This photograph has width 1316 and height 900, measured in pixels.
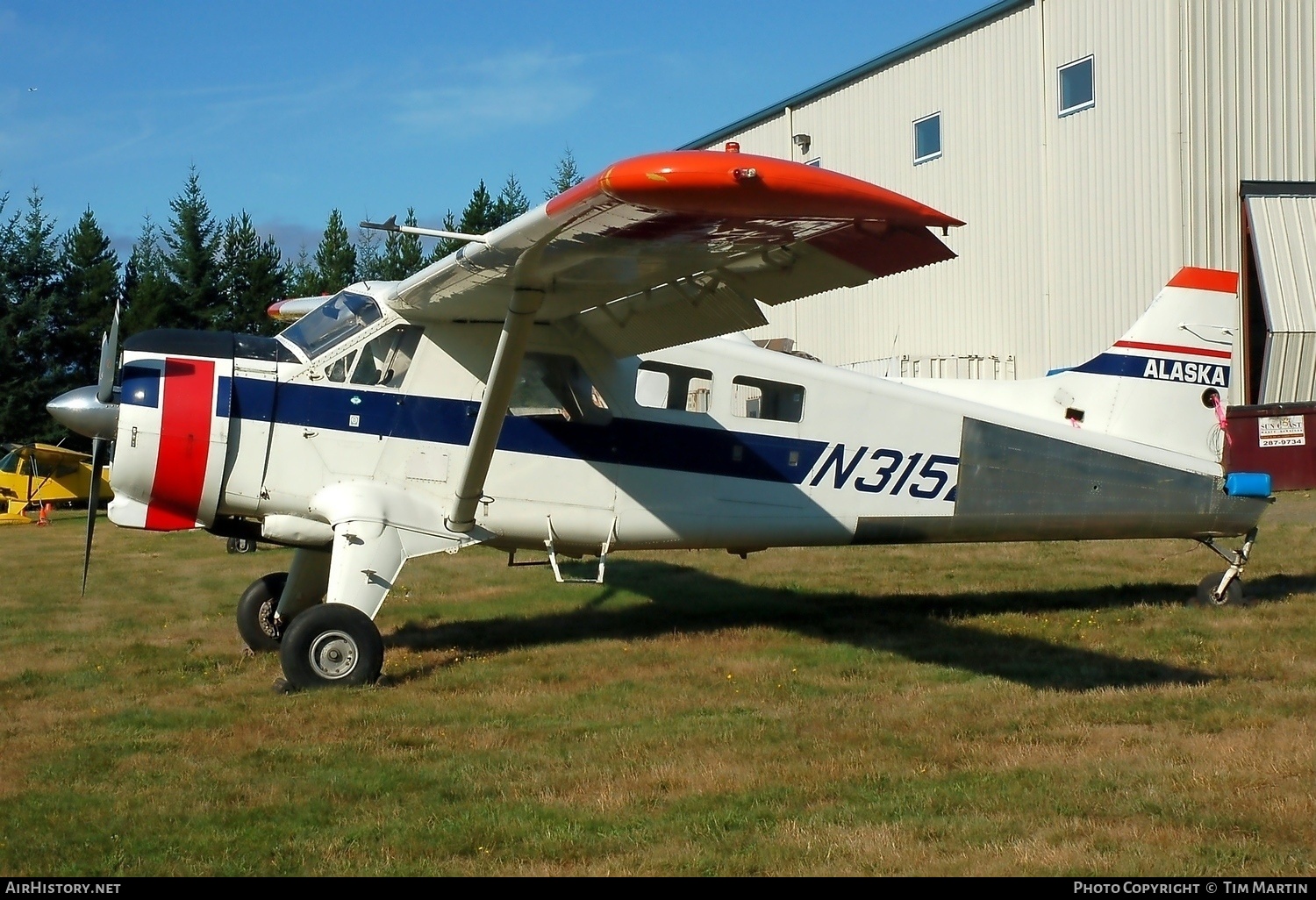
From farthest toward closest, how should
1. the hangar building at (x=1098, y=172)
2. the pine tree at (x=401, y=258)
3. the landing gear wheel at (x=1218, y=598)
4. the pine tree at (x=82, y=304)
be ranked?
the pine tree at (x=401, y=258) < the pine tree at (x=82, y=304) < the hangar building at (x=1098, y=172) < the landing gear wheel at (x=1218, y=598)

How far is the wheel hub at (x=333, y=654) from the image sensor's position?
24.8 ft

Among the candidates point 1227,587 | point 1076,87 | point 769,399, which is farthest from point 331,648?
point 1076,87

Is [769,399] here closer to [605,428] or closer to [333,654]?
[605,428]

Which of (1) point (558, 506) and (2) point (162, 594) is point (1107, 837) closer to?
(1) point (558, 506)

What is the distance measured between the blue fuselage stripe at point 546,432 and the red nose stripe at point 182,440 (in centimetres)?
21

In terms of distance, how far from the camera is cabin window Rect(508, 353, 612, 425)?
875 cm

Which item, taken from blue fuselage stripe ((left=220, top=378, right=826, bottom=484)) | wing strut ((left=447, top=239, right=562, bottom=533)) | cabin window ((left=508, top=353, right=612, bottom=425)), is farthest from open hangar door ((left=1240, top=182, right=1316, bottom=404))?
wing strut ((left=447, top=239, right=562, bottom=533))

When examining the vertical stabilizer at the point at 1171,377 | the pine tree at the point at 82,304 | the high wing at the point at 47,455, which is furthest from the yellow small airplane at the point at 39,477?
the vertical stabilizer at the point at 1171,377

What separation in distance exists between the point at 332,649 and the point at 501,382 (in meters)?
2.00

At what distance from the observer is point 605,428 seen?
8.88 m

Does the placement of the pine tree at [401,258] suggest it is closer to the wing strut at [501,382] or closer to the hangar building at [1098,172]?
the hangar building at [1098,172]

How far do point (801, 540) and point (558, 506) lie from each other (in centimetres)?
197

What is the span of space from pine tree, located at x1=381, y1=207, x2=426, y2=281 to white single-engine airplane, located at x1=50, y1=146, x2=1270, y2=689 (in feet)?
135

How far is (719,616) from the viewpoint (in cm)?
1066
